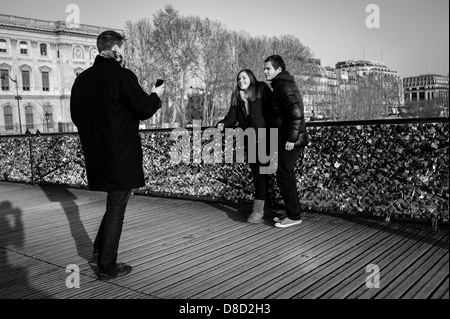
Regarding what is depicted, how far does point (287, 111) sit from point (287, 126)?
166 mm

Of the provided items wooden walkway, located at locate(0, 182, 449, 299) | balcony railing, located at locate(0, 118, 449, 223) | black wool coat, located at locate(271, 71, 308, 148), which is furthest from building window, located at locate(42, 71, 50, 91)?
black wool coat, located at locate(271, 71, 308, 148)

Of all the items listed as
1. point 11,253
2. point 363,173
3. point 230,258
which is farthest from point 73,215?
point 363,173

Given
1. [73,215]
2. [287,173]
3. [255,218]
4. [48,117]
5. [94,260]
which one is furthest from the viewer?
[48,117]

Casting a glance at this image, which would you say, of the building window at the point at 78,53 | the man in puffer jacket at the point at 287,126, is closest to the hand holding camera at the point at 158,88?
the man in puffer jacket at the point at 287,126

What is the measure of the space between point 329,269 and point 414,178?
189 centimetres

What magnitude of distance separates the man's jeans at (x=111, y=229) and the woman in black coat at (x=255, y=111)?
80.9 inches

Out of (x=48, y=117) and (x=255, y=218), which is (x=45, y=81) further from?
(x=255, y=218)

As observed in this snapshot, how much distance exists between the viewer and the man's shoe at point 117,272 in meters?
3.78

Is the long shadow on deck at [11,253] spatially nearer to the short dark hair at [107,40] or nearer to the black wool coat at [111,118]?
the black wool coat at [111,118]

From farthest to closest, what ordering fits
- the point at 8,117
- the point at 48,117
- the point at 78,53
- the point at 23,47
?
the point at 78,53, the point at 48,117, the point at 23,47, the point at 8,117

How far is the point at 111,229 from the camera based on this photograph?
374cm

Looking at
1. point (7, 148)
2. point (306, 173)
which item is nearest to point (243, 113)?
point (306, 173)

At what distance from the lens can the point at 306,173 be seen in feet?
19.3
